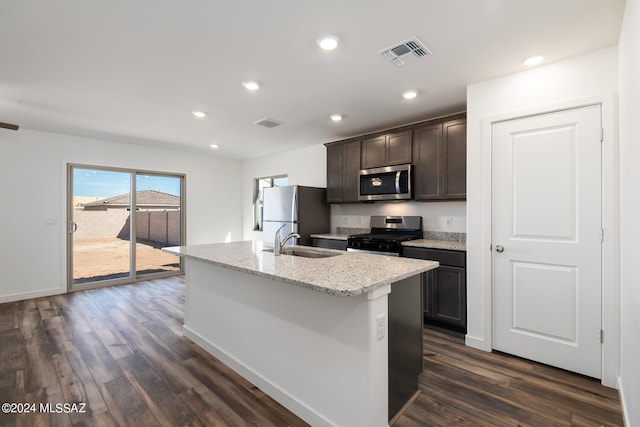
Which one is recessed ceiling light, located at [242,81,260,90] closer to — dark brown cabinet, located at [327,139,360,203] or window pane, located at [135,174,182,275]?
dark brown cabinet, located at [327,139,360,203]

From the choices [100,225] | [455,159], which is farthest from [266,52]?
[100,225]

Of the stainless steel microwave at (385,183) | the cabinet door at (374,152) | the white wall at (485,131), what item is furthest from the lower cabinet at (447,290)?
the cabinet door at (374,152)

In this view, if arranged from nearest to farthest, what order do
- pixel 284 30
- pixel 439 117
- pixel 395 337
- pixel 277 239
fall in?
1. pixel 395 337
2. pixel 284 30
3. pixel 277 239
4. pixel 439 117

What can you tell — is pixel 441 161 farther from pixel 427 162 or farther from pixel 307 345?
pixel 307 345

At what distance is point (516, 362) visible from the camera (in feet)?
8.18

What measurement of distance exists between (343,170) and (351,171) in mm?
151

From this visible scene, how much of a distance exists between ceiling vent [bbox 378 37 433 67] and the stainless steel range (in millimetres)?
1885

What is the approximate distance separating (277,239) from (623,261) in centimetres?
240

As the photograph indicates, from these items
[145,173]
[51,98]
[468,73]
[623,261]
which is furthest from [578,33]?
[145,173]

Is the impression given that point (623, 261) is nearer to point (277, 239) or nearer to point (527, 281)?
point (527, 281)

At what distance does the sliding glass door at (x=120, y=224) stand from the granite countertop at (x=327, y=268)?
3.35 metres

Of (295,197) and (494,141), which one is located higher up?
(494,141)

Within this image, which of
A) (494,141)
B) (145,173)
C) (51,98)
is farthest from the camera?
(145,173)

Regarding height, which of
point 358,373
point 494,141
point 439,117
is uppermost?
point 439,117
